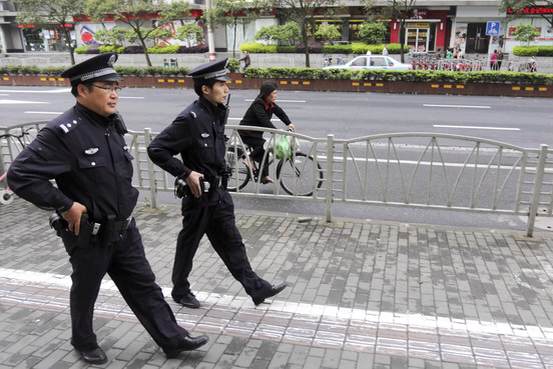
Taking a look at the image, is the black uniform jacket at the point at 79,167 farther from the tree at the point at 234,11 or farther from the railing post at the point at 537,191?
the tree at the point at 234,11

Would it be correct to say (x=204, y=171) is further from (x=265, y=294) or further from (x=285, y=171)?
(x=285, y=171)

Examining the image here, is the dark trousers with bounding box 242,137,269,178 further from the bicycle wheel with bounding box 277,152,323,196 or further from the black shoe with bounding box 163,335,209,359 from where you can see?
the black shoe with bounding box 163,335,209,359

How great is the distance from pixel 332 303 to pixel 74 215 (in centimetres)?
215

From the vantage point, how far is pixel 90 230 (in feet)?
8.97

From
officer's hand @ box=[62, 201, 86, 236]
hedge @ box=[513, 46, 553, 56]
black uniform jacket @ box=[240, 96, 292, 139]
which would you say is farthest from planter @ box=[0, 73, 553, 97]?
officer's hand @ box=[62, 201, 86, 236]

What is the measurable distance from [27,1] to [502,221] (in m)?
31.2

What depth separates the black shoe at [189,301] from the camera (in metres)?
3.80

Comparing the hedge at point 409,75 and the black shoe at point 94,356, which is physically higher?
the hedge at point 409,75

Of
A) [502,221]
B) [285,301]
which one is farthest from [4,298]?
[502,221]

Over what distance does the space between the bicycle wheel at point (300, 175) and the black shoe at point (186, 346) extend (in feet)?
9.68

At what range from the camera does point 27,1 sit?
94.7ft

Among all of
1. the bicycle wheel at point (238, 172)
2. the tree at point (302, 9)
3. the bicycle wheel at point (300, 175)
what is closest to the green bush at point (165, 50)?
the tree at point (302, 9)

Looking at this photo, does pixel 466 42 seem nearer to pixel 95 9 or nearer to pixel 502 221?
pixel 95 9

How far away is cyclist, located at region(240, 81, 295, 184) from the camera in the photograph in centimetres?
640
